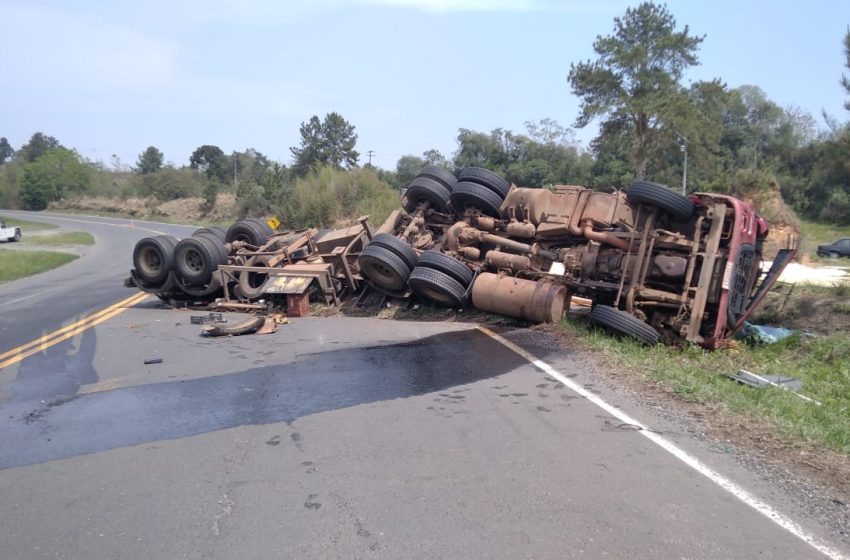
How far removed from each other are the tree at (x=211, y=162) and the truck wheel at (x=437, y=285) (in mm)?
90347

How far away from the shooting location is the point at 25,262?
3066 centimetres

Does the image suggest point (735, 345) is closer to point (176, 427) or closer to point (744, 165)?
point (176, 427)

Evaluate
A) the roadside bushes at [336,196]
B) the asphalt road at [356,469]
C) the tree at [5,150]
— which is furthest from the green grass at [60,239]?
the tree at [5,150]

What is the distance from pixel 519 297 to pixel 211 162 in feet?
334

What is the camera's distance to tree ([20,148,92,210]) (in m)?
97.7

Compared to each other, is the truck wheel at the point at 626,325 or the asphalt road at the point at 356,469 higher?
the truck wheel at the point at 626,325

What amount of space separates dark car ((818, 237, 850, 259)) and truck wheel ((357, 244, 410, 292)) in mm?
29060

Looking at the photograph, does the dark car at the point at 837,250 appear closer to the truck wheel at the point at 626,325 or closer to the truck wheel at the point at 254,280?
the truck wheel at the point at 626,325

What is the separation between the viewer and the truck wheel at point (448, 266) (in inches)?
492

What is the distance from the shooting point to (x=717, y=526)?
421 centimetres

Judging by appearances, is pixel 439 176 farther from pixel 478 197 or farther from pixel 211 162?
pixel 211 162

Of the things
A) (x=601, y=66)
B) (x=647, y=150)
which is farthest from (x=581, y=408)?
(x=601, y=66)

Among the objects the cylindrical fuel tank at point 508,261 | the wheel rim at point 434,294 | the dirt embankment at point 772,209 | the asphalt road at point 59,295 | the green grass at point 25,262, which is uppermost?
the dirt embankment at point 772,209

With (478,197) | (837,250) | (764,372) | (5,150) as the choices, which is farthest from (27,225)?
(5,150)
